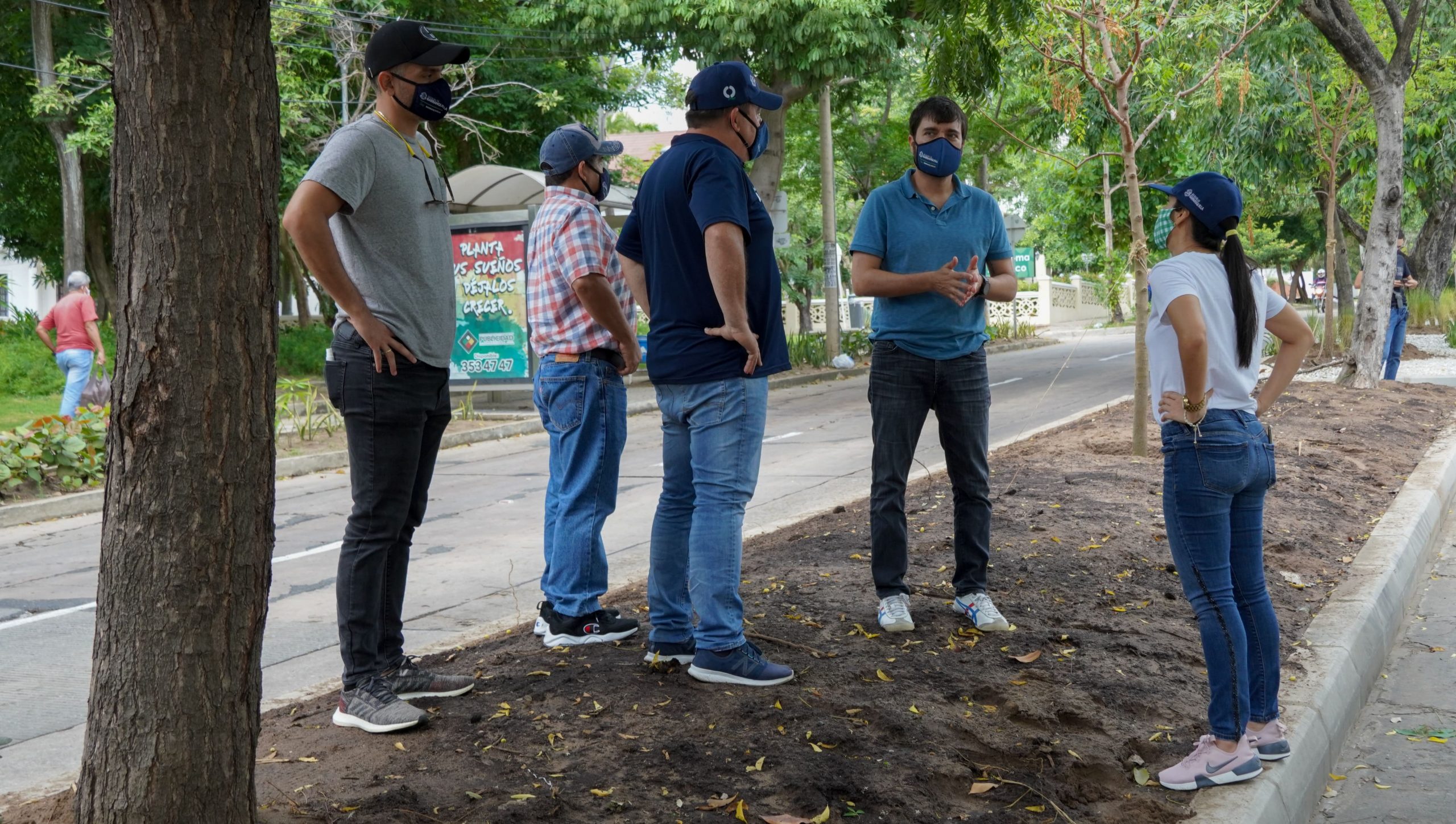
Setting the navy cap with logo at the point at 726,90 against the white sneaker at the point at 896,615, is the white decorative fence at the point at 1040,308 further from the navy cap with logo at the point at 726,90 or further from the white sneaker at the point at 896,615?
the navy cap with logo at the point at 726,90

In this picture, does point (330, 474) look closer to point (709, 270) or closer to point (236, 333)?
point (709, 270)

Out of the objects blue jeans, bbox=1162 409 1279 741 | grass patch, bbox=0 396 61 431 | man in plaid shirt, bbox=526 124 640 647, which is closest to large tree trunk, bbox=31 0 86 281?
grass patch, bbox=0 396 61 431

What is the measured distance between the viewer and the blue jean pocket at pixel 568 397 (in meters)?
4.53

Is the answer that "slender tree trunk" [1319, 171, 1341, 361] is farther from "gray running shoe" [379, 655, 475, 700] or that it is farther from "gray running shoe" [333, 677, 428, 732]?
"gray running shoe" [333, 677, 428, 732]

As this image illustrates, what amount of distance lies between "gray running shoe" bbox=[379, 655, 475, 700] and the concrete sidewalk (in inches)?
102

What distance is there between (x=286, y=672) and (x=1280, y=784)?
Answer: 146 inches

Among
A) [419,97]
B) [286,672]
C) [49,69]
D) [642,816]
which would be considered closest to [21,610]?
[286,672]

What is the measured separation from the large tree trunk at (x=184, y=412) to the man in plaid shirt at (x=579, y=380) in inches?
77.8

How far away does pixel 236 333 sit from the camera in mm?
2457

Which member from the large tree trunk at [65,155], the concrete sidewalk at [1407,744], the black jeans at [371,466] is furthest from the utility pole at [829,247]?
the black jeans at [371,466]

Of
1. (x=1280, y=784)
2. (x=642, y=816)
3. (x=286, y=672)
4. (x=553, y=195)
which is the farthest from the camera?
(x=286, y=672)

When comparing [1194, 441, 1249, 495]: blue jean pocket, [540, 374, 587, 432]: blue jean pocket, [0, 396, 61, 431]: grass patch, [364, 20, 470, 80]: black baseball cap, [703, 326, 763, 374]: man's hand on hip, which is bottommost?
[0, 396, 61, 431]: grass patch

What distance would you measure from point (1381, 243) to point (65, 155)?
2102 centimetres

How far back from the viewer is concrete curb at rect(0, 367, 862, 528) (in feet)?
32.2
